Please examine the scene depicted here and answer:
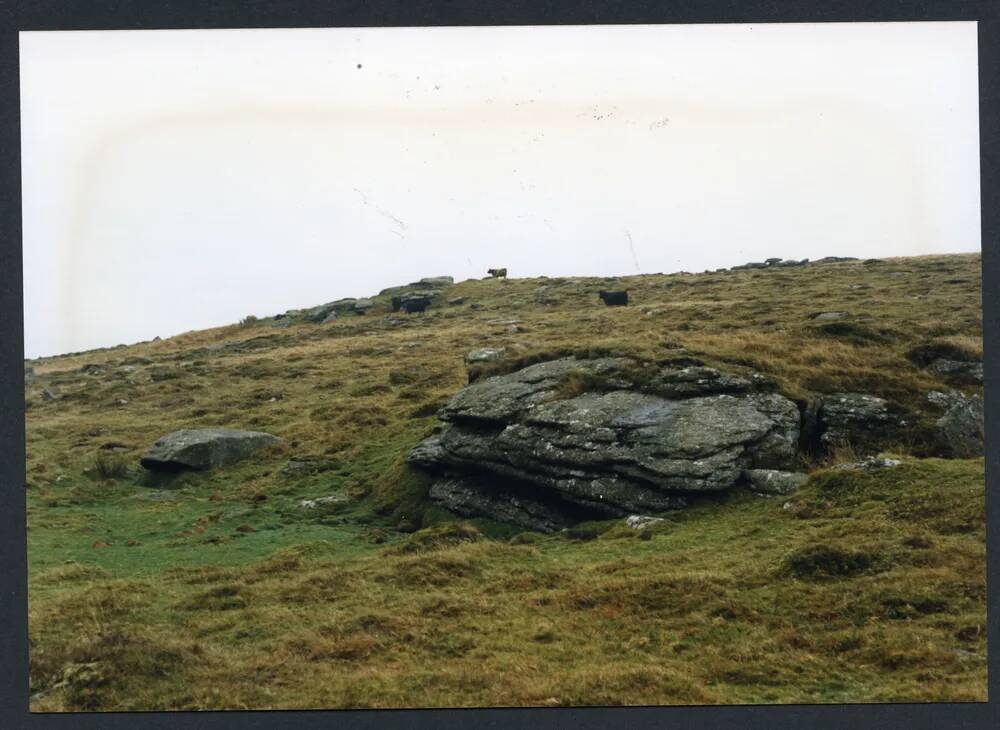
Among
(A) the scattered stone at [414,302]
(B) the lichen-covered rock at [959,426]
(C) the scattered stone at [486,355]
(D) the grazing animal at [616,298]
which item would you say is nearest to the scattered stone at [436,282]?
(A) the scattered stone at [414,302]

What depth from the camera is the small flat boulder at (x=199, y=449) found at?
28.1 meters

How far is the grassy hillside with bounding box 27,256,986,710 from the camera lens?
580 inches

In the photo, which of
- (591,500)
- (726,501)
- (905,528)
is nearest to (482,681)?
(591,500)

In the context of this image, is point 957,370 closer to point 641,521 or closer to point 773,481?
point 773,481

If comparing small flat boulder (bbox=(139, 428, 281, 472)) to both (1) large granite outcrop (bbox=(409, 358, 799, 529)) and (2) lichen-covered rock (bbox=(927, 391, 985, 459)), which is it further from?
(2) lichen-covered rock (bbox=(927, 391, 985, 459))

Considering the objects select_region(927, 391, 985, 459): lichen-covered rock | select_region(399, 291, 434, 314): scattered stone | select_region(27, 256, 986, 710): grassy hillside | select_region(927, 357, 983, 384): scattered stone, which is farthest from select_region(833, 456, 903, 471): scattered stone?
select_region(399, 291, 434, 314): scattered stone

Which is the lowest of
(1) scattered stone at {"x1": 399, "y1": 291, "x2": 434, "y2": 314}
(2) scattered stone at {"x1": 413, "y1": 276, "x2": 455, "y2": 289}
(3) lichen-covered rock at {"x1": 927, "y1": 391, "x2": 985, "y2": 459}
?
(3) lichen-covered rock at {"x1": 927, "y1": 391, "x2": 985, "y2": 459}

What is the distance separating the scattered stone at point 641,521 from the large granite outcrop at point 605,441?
39 cm

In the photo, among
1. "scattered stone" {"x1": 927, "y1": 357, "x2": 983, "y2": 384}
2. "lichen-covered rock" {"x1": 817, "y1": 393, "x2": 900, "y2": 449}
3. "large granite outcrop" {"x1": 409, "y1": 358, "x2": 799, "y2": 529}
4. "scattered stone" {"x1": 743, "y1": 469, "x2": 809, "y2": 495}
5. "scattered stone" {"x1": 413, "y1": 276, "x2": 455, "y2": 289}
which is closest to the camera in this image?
"scattered stone" {"x1": 743, "y1": 469, "x2": 809, "y2": 495}

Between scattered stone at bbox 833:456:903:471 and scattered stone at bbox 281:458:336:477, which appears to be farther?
scattered stone at bbox 281:458:336:477

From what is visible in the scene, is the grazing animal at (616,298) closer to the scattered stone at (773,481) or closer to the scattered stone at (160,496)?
the scattered stone at (773,481)

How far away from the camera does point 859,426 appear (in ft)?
72.4

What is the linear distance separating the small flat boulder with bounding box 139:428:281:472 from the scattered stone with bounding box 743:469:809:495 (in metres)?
18.2

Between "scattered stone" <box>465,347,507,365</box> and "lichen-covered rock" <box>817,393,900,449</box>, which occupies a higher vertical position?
"scattered stone" <box>465,347,507,365</box>
